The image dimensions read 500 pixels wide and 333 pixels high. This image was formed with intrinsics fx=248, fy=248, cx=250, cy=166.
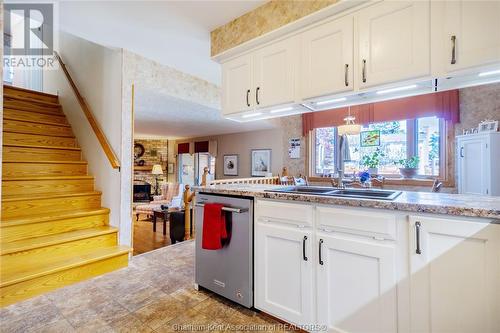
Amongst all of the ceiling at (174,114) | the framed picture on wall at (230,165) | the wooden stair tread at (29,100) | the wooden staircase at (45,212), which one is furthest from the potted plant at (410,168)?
the wooden stair tread at (29,100)

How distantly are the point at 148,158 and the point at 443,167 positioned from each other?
8.75 m

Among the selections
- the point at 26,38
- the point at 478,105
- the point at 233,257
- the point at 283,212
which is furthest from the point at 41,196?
the point at 478,105

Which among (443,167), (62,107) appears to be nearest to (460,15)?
(443,167)

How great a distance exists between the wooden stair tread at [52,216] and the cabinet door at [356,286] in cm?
266

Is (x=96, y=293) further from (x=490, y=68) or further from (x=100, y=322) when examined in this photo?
(x=490, y=68)

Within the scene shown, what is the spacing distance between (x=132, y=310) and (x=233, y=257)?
88 centimetres

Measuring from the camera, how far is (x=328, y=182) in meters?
5.58

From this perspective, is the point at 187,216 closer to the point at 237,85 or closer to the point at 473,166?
the point at 237,85

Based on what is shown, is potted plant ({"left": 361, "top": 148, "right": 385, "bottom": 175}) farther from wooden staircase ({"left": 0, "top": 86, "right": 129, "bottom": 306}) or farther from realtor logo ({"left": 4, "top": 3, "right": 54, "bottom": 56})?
realtor logo ({"left": 4, "top": 3, "right": 54, "bottom": 56})

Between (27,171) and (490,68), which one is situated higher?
(490,68)

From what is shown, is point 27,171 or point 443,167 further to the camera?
point 443,167

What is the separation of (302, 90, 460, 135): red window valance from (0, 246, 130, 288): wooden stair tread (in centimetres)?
460

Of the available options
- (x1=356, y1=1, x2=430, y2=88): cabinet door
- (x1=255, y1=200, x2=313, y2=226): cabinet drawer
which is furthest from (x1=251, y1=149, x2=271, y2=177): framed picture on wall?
(x1=356, y1=1, x2=430, y2=88): cabinet door

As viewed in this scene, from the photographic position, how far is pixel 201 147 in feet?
26.3
